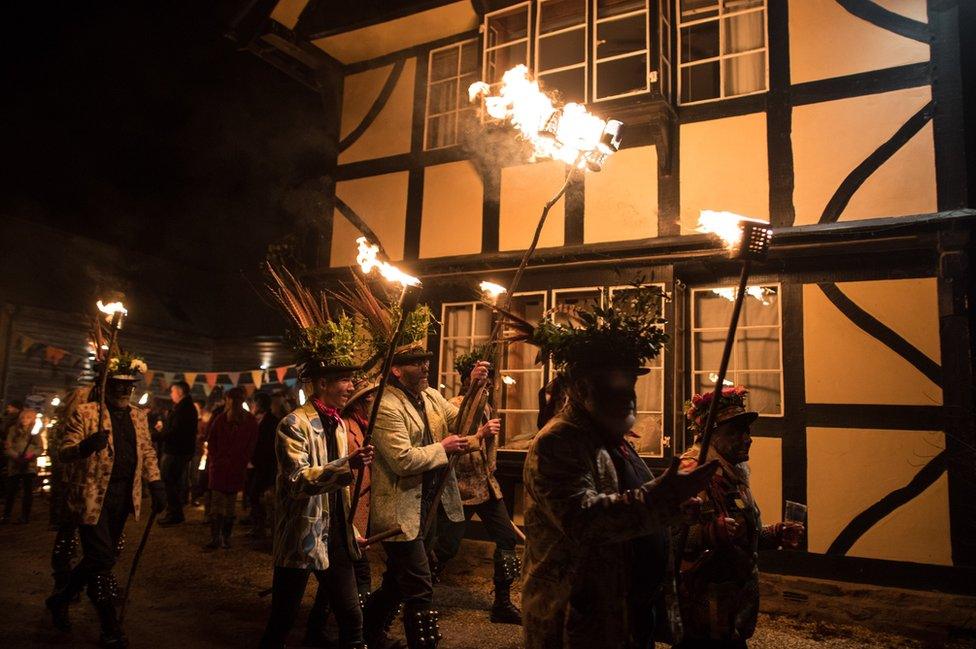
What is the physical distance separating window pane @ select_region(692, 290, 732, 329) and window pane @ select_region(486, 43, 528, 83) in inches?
157

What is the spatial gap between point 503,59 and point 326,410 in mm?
6702

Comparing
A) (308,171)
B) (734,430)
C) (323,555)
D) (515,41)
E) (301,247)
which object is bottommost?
(323,555)

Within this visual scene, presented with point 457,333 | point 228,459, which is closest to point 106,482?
point 228,459

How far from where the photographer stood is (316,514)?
14.0ft

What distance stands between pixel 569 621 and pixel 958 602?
5310 mm

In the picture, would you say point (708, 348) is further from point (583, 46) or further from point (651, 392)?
point (583, 46)

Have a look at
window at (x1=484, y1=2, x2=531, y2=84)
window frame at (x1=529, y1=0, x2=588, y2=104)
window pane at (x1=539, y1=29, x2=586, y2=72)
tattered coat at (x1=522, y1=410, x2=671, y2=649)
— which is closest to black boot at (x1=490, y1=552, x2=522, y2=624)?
tattered coat at (x1=522, y1=410, x2=671, y2=649)

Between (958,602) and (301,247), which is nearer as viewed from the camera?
(958,602)

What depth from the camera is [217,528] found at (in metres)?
9.41

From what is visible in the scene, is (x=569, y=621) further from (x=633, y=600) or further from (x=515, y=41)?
(x=515, y=41)

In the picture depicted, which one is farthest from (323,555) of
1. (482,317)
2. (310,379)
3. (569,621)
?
(482,317)

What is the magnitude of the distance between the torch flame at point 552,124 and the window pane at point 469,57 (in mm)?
4395

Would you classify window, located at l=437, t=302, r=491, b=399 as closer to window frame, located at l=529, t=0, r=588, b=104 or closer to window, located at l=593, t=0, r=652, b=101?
window frame, located at l=529, t=0, r=588, b=104

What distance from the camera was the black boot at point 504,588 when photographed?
20.2ft
